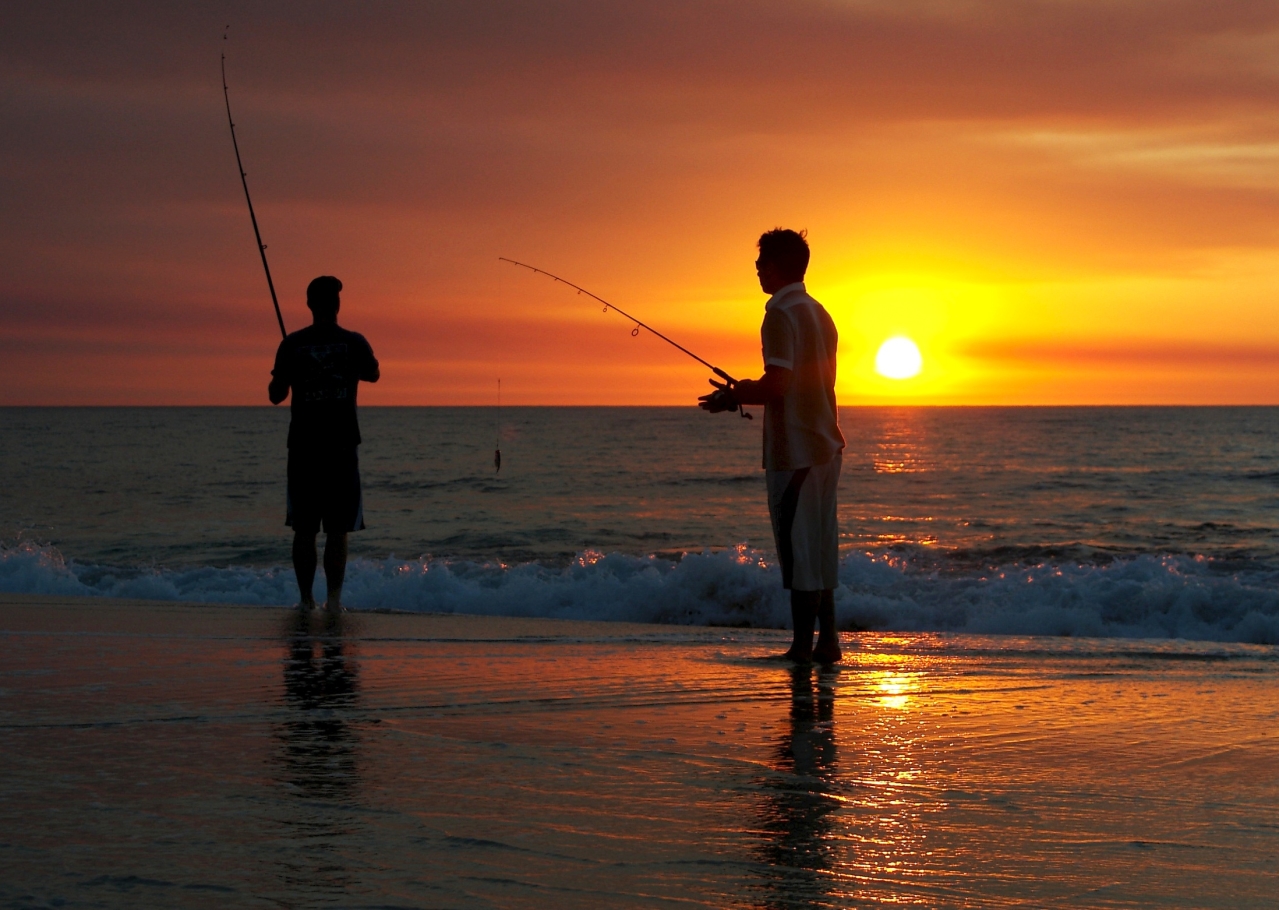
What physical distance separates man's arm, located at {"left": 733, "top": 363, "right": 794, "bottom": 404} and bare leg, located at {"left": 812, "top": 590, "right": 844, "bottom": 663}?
85 cm

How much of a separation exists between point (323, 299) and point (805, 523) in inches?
120

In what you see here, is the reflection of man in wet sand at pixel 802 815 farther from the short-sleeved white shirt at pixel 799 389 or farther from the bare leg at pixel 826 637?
the short-sleeved white shirt at pixel 799 389

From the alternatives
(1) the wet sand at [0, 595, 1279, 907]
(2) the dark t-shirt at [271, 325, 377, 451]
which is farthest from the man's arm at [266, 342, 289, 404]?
(1) the wet sand at [0, 595, 1279, 907]

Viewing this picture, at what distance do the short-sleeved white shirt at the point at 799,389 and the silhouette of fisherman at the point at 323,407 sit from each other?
2501mm

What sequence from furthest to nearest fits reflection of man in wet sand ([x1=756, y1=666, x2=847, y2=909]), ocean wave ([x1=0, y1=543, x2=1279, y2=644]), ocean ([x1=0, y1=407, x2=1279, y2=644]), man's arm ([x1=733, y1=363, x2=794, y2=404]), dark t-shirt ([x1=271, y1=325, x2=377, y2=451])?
ocean ([x1=0, y1=407, x2=1279, y2=644])
ocean wave ([x1=0, y1=543, x2=1279, y2=644])
dark t-shirt ([x1=271, y1=325, x2=377, y2=451])
man's arm ([x1=733, y1=363, x2=794, y2=404])
reflection of man in wet sand ([x1=756, y1=666, x2=847, y2=909])

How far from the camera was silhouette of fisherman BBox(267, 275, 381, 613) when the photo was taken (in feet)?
21.3

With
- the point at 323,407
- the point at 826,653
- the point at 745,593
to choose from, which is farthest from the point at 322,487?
the point at 745,593

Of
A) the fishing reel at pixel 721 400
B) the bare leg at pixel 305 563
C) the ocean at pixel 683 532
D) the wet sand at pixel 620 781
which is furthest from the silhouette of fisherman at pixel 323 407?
the ocean at pixel 683 532

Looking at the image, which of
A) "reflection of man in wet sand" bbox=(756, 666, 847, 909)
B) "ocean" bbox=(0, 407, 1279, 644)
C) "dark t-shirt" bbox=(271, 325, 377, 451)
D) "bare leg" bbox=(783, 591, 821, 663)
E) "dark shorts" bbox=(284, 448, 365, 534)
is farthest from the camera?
"ocean" bbox=(0, 407, 1279, 644)

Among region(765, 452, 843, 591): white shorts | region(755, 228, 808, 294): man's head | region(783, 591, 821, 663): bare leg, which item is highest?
region(755, 228, 808, 294): man's head

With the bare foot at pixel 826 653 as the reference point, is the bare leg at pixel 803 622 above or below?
above

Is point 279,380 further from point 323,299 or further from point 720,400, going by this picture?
point 720,400

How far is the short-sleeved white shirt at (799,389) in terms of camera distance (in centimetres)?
491

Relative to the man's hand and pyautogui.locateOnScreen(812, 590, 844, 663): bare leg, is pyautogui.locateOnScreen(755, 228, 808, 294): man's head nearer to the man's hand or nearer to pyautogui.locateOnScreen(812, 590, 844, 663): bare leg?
the man's hand
